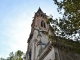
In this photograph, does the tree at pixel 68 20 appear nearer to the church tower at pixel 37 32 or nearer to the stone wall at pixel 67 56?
the stone wall at pixel 67 56

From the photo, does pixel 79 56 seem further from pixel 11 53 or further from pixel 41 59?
pixel 11 53

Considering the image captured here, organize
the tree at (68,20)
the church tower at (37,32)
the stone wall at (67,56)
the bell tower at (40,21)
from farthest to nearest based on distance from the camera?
the bell tower at (40,21), the church tower at (37,32), the stone wall at (67,56), the tree at (68,20)

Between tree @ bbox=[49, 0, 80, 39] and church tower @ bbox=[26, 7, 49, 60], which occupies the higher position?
church tower @ bbox=[26, 7, 49, 60]

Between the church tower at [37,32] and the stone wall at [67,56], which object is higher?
the church tower at [37,32]

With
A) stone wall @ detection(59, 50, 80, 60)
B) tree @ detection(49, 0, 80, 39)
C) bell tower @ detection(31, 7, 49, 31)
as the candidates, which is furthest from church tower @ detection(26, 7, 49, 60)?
tree @ detection(49, 0, 80, 39)

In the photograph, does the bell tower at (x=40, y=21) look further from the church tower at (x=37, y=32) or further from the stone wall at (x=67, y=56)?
the stone wall at (x=67, y=56)

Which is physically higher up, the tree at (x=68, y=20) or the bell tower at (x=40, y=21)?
the bell tower at (x=40, y=21)

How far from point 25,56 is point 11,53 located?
6270 mm

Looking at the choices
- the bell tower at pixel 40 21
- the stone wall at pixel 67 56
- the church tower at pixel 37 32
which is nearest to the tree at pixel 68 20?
the stone wall at pixel 67 56

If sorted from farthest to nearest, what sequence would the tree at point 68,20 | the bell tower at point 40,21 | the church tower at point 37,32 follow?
the bell tower at point 40,21
the church tower at point 37,32
the tree at point 68,20

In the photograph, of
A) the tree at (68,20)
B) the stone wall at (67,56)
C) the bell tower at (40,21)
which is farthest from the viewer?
the bell tower at (40,21)

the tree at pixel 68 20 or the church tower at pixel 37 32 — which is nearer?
the tree at pixel 68 20

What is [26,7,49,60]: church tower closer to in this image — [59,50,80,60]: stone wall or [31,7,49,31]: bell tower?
[31,7,49,31]: bell tower

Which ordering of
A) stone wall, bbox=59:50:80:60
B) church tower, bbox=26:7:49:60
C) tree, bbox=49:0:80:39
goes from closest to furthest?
tree, bbox=49:0:80:39
stone wall, bbox=59:50:80:60
church tower, bbox=26:7:49:60
